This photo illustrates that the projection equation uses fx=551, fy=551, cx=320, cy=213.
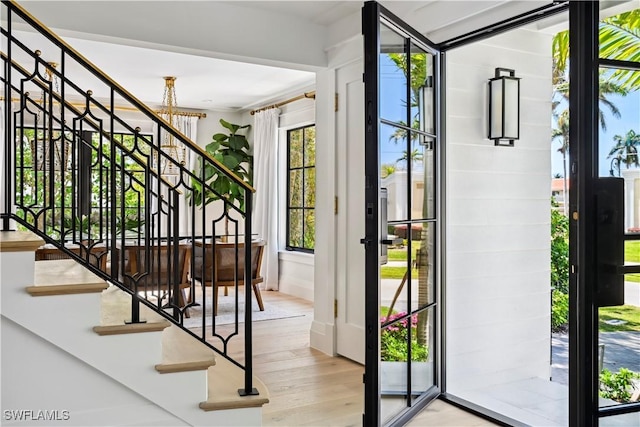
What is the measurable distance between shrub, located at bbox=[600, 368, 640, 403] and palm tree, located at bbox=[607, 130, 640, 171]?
901mm

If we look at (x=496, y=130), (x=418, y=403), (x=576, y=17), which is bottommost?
(x=418, y=403)

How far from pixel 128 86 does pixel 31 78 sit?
→ 13.9 feet

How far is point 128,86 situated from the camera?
6621 mm

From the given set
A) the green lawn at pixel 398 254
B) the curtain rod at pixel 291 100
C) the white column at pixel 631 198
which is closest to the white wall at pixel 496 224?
the green lawn at pixel 398 254

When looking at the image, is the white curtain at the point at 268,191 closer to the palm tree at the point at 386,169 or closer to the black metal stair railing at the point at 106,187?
the black metal stair railing at the point at 106,187

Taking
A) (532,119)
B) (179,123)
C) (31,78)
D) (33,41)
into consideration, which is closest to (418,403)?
(532,119)

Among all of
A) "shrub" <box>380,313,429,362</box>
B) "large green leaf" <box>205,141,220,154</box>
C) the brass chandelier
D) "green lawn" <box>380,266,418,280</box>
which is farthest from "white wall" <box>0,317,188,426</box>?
"large green leaf" <box>205,141,220,154</box>

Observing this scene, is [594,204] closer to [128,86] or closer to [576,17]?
[576,17]

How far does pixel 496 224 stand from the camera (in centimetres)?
366

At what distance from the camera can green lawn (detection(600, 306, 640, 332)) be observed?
2.35m

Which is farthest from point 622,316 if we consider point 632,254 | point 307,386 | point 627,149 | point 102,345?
point 102,345

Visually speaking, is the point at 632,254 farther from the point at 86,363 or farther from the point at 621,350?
the point at 86,363

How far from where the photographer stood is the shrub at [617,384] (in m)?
2.38

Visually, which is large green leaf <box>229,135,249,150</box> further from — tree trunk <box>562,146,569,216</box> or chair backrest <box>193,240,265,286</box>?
tree trunk <box>562,146,569,216</box>
